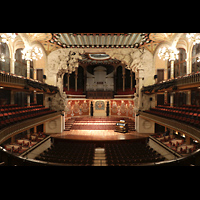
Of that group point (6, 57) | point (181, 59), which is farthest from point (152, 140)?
point (6, 57)

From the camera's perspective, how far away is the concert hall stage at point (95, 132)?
10.2m

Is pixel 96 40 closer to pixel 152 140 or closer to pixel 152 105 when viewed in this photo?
pixel 152 105

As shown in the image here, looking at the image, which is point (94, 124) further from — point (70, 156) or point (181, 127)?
point (181, 127)

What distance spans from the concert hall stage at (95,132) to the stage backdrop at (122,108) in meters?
2.45

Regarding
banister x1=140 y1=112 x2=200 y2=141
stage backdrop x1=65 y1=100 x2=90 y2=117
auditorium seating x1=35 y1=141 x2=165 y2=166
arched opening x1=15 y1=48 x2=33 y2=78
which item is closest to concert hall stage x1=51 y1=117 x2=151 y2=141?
auditorium seating x1=35 y1=141 x2=165 y2=166

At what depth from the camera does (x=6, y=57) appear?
9352mm

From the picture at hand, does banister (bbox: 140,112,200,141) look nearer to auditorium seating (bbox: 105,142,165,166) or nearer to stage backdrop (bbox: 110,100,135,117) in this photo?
auditorium seating (bbox: 105,142,165,166)

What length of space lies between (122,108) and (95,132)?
659 cm

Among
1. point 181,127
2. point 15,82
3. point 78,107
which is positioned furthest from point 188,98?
point 78,107

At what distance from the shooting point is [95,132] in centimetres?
1160

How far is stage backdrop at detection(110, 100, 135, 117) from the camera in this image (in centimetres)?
1608

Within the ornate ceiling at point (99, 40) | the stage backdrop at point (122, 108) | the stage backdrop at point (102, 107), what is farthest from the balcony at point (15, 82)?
the stage backdrop at point (122, 108)

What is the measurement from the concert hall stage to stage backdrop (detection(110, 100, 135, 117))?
245cm

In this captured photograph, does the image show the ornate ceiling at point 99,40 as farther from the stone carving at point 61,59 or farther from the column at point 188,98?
the column at point 188,98
